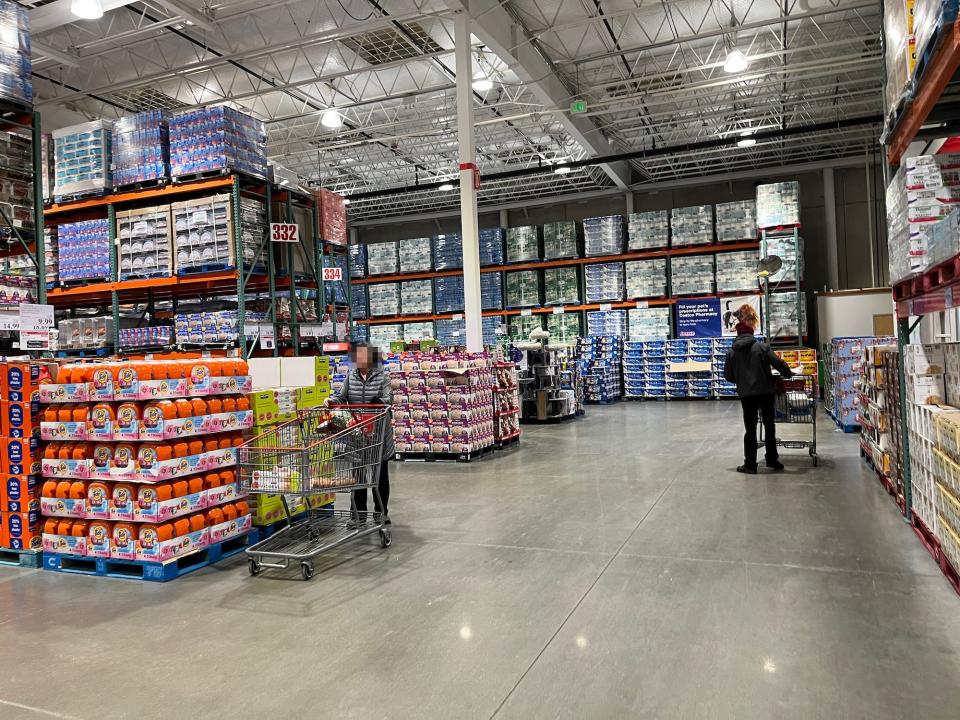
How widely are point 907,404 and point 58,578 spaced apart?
6.52m

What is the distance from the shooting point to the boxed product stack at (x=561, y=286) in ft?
69.9

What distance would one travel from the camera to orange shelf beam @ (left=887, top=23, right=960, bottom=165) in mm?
3248

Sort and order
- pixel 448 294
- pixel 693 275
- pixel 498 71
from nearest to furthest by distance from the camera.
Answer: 1. pixel 498 71
2. pixel 693 275
3. pixel 448 294

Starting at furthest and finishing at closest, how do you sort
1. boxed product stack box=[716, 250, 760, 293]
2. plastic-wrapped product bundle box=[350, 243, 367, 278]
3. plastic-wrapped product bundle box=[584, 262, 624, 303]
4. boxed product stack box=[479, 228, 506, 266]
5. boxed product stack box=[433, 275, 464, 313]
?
plastic-wrapped product bundle box=[350, 243, 367, 278]
boxed product stack box=[433, 275, 464, 313]
boxed product stack box=[479, 228, 506, 266]
plastic-wrapped product bundle box=[584, 262, 624, 303]
boxed product stack box=[716, 250, 760, 293]

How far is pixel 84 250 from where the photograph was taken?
34.4 ft

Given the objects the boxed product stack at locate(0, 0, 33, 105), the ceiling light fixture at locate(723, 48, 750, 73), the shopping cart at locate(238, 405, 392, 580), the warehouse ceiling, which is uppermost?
the warehouse ceiling

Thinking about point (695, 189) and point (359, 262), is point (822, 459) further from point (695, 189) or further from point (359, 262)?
point (359, 262)

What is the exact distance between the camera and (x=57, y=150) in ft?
33.9

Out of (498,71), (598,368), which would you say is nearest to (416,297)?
(598,368)

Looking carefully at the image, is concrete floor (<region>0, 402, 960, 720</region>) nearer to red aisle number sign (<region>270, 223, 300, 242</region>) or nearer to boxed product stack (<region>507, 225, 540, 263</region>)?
red aisle number sign (<region>270, 223, 300, 242</region>)

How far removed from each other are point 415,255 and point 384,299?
192 centimetres

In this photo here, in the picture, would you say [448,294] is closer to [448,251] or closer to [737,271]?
[448,251]

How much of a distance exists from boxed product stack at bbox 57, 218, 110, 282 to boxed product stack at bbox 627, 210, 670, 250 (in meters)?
14.3

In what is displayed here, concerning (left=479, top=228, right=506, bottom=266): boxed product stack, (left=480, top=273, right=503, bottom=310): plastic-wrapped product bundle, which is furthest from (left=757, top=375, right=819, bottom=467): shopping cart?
(left=479, top=228, right=506, bottom=266): boxed product stack
